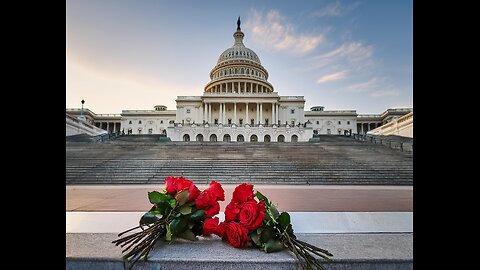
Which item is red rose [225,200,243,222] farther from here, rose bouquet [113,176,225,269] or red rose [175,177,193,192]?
red rose [175,177,193,192]

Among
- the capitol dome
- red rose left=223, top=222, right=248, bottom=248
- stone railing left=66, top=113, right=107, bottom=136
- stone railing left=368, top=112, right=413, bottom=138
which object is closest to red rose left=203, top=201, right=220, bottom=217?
red rose left=223, top=222, right=248, bottom=248

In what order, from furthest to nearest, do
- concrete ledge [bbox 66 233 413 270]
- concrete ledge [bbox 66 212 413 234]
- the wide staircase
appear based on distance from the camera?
the wide staircase, concrete ledge [bbox 66 212 413 234], concrete ledge [bbox 66 233 413 270]

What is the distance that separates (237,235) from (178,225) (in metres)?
0.41

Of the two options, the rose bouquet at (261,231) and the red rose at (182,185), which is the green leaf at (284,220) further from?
the red rose at (182,185)

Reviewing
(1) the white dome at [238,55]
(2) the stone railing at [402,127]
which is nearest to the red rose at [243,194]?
(2) the stone railing at [402,127]

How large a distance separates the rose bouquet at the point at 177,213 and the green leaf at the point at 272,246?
457 millimetres

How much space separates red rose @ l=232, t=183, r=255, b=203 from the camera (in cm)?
183

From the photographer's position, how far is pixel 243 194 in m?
1.84
